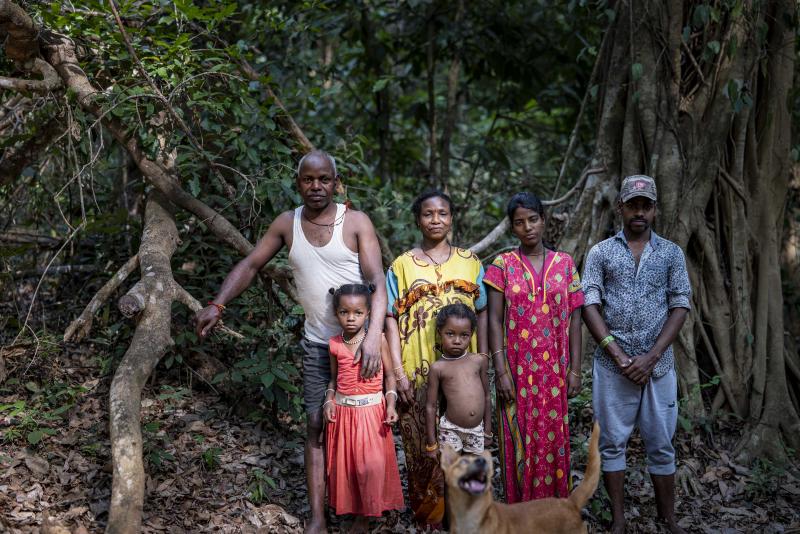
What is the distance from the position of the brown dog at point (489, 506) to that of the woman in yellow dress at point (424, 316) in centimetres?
99

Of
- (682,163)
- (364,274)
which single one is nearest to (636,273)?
(364,274)

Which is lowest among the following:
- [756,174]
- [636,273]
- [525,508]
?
[525,508]

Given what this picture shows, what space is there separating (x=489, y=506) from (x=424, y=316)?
4.34ft

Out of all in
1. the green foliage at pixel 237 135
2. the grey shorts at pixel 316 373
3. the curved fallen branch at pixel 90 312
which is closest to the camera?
Answer: the grey shorts at pixel 316 373

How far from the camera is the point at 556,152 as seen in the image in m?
9.10

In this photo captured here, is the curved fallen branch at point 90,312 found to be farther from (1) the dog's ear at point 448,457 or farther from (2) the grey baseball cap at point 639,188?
(2) the grey baseball cap at point 639,188

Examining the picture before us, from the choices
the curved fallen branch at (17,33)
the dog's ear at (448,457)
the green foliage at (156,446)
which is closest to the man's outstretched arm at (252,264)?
the green foliage at (156,446)

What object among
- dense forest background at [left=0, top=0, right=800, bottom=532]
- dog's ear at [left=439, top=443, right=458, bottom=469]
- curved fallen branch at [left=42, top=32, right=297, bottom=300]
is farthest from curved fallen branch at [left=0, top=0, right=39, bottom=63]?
dog's ear at [left=439, top=443, right=458, bottom=469]

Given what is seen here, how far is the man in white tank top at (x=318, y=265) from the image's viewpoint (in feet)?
13.1

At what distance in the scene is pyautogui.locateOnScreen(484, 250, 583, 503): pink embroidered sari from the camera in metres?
4.03

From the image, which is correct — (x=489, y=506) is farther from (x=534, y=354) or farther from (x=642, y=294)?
(x=642, y=294)

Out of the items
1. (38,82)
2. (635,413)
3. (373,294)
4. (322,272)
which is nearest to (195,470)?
(322,272)

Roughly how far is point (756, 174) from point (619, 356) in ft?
9.24

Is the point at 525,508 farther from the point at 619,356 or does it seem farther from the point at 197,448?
the point at 197,448
